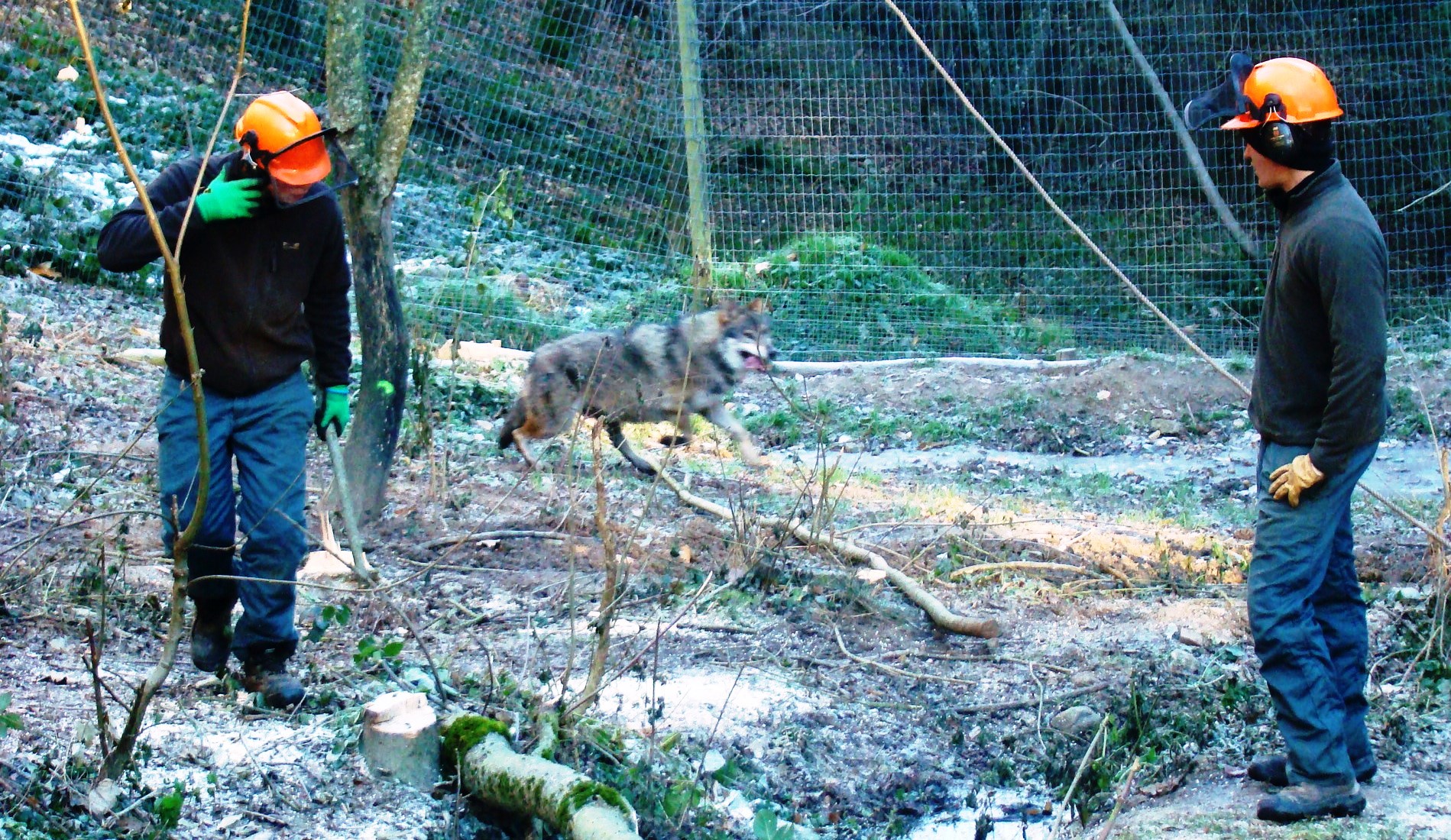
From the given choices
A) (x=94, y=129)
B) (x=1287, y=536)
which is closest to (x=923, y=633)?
(x=1287, y=536)

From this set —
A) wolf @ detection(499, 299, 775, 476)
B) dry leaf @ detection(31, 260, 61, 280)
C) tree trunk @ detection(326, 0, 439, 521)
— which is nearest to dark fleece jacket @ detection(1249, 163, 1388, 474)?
tree trunk @ detection(326, 0, 439, 521)

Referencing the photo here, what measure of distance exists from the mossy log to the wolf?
409cm

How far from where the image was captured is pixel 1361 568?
6.18 meters

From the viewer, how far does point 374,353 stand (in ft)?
20.0

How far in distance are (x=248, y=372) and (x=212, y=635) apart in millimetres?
858

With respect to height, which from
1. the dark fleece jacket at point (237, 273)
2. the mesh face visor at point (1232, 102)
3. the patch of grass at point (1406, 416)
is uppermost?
the mesh face visor at point (1232, 102)

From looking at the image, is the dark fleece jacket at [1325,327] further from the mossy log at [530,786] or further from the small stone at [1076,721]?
the mossy log at [530,786]

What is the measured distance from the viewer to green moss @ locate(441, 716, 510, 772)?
384 cm

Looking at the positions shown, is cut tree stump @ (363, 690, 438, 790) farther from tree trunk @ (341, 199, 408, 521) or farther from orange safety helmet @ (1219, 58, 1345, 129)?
orange safety helmet @ (1219, 58, 1345, 129)

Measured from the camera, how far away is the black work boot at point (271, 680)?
414 centimetres

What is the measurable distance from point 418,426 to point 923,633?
3.15 metres

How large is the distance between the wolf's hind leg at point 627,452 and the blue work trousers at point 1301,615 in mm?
4969

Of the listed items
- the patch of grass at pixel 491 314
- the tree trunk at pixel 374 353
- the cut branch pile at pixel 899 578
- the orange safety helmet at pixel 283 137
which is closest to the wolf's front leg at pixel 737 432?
the cut branch pile at pixel 899 578

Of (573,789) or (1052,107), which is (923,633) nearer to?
(573,789)
